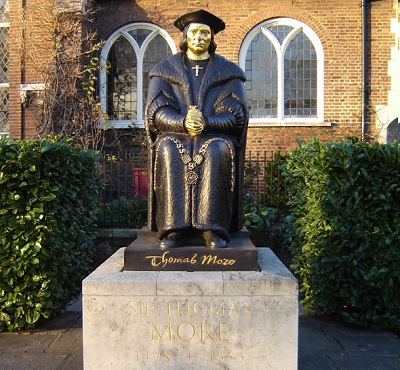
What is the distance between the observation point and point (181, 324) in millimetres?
3275

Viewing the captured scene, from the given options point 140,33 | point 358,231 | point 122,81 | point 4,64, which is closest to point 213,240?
point 358,231

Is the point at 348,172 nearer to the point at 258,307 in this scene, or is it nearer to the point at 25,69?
the point at 258,307

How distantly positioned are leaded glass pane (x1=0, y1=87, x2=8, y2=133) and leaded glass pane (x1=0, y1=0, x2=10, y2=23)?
6.93 ft

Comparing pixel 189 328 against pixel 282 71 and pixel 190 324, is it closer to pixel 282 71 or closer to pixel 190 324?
pixel 190 324

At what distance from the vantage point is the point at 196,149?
11.6 ft

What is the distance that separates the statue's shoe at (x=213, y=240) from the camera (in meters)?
3.48

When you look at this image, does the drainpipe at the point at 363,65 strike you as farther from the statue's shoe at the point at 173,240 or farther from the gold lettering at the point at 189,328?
the gold lettering at the point at 189,328

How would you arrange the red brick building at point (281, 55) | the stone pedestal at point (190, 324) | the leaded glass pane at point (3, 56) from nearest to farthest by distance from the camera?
the stone pedestal at point (190, 324) < the red brick building at point (281, 55) < the leaded glass pane at point (3, 56)

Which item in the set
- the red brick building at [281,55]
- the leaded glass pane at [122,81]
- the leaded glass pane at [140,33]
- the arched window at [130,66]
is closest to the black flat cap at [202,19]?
the red brick building at [281,55]

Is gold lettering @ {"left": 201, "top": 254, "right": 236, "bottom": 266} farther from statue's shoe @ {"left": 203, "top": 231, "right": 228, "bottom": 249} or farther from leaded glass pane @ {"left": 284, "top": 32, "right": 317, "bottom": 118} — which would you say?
leaded glass pane @ {"left": 284, "top": 32, "right": 317, "bottom": 118}

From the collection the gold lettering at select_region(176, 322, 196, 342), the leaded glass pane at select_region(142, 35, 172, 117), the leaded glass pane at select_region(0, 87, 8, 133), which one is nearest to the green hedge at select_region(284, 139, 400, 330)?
the gold lettering at select_region(176, 322, 196, 342)

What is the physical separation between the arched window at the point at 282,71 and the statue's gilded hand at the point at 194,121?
10114 mm

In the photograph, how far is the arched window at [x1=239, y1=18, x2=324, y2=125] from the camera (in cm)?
1343

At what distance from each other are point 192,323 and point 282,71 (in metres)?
11.6
